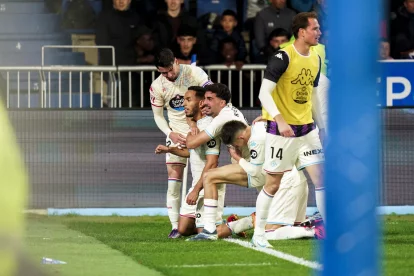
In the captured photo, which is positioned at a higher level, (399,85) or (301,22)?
(301,22)

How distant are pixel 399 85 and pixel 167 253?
620 cm

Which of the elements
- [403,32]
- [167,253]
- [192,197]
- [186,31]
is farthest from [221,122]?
[403,32]

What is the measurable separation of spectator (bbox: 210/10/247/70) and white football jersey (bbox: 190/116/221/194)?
484 centimetres

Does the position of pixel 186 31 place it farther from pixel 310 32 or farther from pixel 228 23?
pixel 310 32

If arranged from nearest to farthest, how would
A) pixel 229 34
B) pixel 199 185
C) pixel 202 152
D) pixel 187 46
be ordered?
1. pixel 199 185
2. pixel 202 152
3. pixel 187 46
4. pixel 229 34

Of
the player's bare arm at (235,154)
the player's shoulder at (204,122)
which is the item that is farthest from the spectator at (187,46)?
the player's bare arm at (235,154)

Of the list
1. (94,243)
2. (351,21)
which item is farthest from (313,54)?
(351,21)

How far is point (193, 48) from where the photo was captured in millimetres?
16969

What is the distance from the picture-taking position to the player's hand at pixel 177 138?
12578mm

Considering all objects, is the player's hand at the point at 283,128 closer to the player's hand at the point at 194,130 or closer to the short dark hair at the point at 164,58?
the player's hand at the point at 194,130

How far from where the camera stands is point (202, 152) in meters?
12.6

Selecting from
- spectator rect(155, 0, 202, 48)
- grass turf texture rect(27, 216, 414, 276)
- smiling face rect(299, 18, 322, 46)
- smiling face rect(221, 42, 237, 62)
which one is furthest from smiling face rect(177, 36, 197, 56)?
smiling face rect(299, 18, 322, 46)

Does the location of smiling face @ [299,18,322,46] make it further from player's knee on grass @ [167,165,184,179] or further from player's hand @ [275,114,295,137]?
player's knee on grass @ [167,165,184,179]

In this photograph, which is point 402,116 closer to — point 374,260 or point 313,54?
point 313,54
